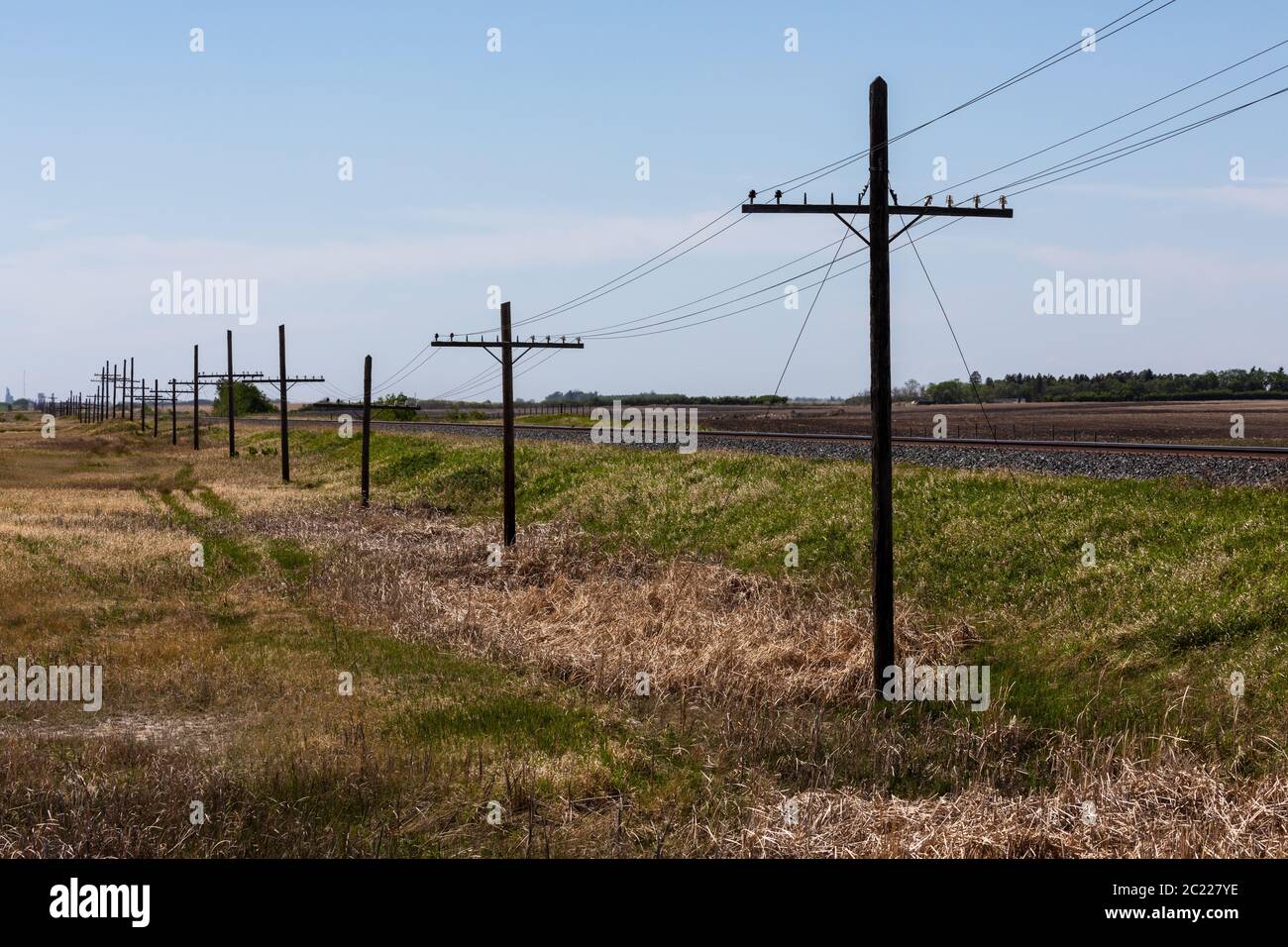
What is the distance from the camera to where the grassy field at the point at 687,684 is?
10250 millimetres

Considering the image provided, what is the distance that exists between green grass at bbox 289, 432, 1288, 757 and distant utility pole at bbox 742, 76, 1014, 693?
2253 millimetres

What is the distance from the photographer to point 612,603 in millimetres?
20578

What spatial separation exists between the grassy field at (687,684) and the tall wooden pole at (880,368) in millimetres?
981

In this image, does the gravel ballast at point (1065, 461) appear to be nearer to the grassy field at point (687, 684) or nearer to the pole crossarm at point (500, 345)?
the grassy field at point (687, 684)

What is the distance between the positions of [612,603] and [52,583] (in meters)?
12.2

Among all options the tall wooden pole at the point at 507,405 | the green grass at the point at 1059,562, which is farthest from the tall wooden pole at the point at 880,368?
the tall wooden pole at the point at 507,405

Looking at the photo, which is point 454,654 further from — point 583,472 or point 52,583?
point 583,472

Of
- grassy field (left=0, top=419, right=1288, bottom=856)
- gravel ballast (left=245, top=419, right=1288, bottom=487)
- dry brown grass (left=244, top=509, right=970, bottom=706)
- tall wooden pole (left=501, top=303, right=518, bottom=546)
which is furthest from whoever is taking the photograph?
tall wooden pole (left=501, top=303, right=518, bottom=546)

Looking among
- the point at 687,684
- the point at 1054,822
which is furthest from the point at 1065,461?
the point at 1054,822

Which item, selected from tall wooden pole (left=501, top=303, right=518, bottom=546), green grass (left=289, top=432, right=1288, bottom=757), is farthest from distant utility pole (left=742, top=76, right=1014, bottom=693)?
tall wooden pole (left=501, top=303, right=518, bottom=546)

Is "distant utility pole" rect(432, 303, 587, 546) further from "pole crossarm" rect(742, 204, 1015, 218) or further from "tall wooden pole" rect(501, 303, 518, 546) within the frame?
"pole crossarm" rect(742, 204, 1015, 218)

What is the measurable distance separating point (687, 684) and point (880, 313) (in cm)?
595

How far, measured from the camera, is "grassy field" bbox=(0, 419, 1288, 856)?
10.2 metres

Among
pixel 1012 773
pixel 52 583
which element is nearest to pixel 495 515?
pixel 52 583
